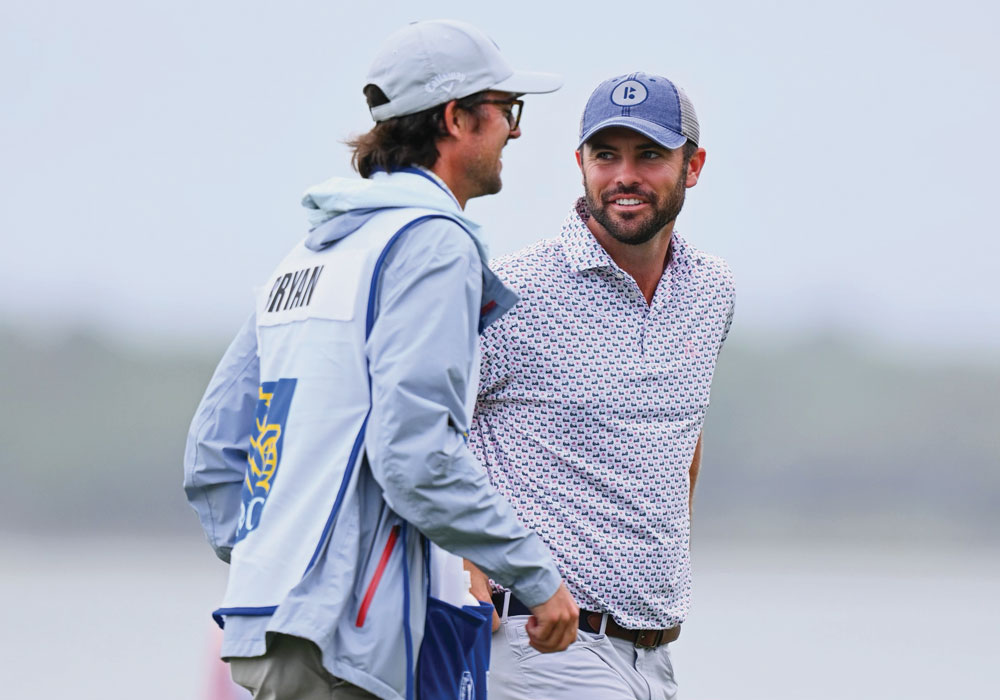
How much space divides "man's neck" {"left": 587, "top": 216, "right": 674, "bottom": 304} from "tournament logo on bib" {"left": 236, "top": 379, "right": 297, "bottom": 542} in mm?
1141

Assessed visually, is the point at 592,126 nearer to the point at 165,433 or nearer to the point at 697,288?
the point at 697,288

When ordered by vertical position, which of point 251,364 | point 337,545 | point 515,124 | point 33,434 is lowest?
point 33,434

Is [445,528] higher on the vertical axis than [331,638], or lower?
higher

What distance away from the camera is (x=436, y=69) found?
2604 millimetres

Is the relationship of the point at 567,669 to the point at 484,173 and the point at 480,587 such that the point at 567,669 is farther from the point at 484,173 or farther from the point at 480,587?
the point at 484,173

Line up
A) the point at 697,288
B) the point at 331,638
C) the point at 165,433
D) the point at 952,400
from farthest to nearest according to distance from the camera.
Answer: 1. the point at 952,400
2. the point at 165,433
3. the point at 697,288
4. the point at 331,638

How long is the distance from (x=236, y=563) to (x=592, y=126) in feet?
4.80

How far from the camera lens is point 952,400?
1286 cm

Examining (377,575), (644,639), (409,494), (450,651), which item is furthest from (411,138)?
(644,639)

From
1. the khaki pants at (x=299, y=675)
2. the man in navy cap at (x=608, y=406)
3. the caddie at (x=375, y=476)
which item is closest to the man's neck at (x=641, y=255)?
the man in navy cap at (x=608, y=406)

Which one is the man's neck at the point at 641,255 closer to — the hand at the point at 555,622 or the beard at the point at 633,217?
the beard at the point at 633,217

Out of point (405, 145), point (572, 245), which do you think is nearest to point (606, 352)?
point (572, 245)

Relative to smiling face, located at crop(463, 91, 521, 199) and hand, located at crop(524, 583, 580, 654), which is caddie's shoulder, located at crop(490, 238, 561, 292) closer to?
smiling face, located at crop(463, 91, 521, 199)

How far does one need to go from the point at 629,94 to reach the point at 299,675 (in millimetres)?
1665
